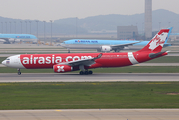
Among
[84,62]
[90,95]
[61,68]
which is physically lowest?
[90,95]

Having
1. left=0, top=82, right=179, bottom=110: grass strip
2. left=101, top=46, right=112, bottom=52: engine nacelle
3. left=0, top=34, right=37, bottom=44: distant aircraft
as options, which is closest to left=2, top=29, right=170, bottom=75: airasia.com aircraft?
left=0, top=82, right=179, bottom=110: grass strip

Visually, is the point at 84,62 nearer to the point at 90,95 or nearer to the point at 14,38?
the point at 90,95

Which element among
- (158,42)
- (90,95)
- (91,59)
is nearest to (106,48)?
(158,42)

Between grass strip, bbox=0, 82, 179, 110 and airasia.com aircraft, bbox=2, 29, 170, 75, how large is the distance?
8566 mm

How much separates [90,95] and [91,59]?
1489cm

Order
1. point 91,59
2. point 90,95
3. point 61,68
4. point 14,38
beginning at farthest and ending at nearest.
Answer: point 14,38 < point 91,59 < point 61,68 < point 90,95

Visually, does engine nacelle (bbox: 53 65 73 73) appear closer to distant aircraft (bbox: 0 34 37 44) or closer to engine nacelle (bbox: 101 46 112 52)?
engine nacelle (bbox: 101 46 112 52)

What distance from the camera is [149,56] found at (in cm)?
3934

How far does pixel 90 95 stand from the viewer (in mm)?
24344

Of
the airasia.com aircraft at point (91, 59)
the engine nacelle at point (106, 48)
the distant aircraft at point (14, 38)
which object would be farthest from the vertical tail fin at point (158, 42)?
the distant aircraft at point (14, 38)

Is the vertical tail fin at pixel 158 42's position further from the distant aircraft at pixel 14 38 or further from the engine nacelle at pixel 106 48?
the distant aircraft at pixel 14 38

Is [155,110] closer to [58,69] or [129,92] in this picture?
[129,92]

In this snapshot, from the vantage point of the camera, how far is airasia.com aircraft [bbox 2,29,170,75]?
1540 inches

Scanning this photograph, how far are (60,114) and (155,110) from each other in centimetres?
663
